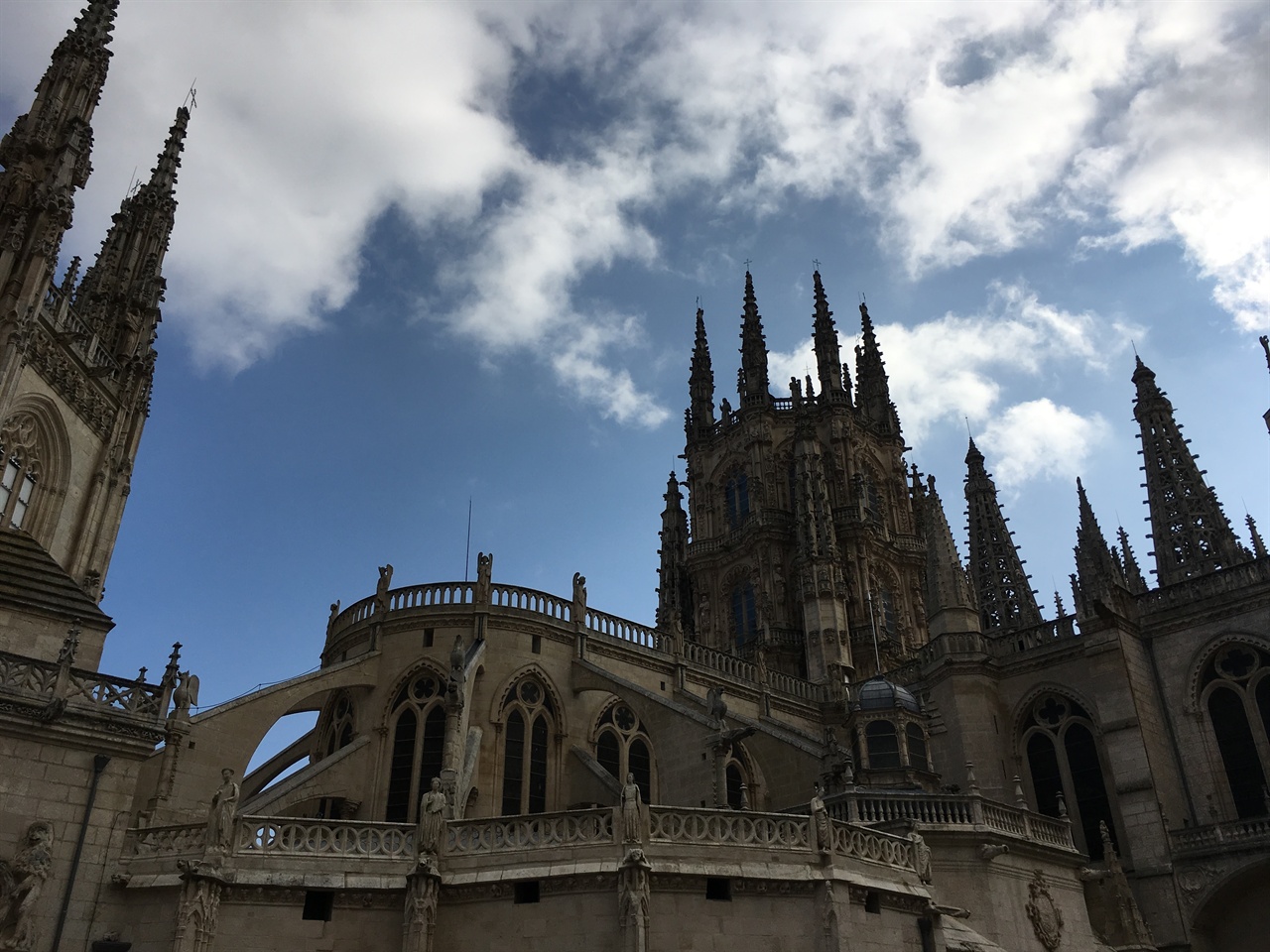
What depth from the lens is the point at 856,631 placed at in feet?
139

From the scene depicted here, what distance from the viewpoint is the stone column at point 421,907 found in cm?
1480

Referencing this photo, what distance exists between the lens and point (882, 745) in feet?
75.8

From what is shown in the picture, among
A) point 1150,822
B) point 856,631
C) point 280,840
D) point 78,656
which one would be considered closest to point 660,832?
point 280,840

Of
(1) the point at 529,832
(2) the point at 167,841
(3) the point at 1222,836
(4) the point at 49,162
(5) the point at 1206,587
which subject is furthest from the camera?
(5) the point at 1206,587

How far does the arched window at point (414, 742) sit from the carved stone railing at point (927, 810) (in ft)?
30.4

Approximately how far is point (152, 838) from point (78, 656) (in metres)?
5.08

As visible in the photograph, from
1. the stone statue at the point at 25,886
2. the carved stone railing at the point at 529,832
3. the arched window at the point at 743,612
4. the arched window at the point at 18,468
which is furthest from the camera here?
the arched window at the point at 743,612

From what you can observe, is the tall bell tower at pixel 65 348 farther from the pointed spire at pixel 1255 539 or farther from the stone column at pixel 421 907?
the pointed spire at pixel 1255 539

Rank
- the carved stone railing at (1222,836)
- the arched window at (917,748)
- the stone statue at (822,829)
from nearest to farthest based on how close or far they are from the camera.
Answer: the stone statue at (822,829) → the arched window at (917,748) → the carved stone railing at (1222,836)

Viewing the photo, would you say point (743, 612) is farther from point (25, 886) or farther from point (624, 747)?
point (25, 886)

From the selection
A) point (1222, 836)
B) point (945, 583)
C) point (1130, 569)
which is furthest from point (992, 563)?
point (1222, 836)

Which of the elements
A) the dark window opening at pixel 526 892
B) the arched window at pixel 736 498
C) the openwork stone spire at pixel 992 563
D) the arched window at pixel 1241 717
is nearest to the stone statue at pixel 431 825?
the dark window opening at pixel 526 892

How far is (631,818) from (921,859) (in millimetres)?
5632

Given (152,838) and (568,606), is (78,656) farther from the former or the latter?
(568,606)
